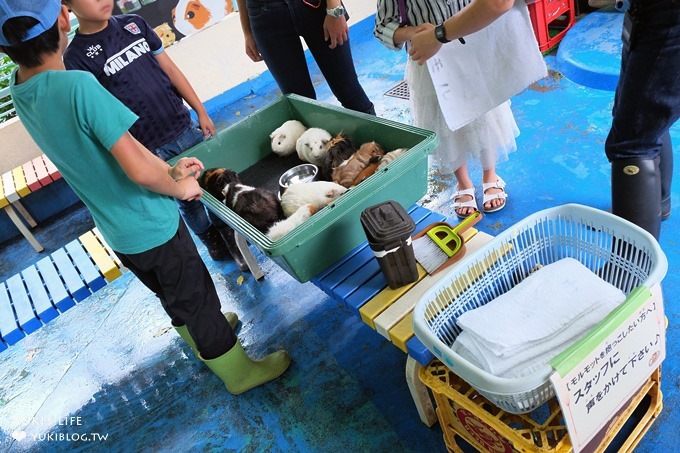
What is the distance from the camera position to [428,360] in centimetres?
116

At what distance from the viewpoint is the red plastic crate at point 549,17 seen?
306 cm

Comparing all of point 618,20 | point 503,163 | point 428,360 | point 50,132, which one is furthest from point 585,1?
point 50,132

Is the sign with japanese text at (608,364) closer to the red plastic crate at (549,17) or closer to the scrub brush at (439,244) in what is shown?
the scrub brush at (439,244)

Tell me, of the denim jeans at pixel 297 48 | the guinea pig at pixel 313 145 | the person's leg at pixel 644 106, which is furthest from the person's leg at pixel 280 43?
the person's leg at pixel 644 106

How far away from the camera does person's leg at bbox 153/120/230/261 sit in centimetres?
207

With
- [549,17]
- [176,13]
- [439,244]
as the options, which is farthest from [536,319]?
[176,13]

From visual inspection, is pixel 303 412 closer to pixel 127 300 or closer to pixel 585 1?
pixel 127 300

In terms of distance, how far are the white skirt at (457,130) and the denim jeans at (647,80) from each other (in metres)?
0.53

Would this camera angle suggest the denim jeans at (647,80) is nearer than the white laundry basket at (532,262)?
No

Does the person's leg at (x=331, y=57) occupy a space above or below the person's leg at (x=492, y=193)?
above

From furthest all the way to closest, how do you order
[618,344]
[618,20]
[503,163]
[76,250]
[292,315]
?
[618,20] → [503,163] → [76,250] → [292,315] → [618,344]

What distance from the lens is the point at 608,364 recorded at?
3.10 ft

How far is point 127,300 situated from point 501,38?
7.03 feet

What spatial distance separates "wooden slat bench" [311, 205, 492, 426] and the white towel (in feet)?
1.47
